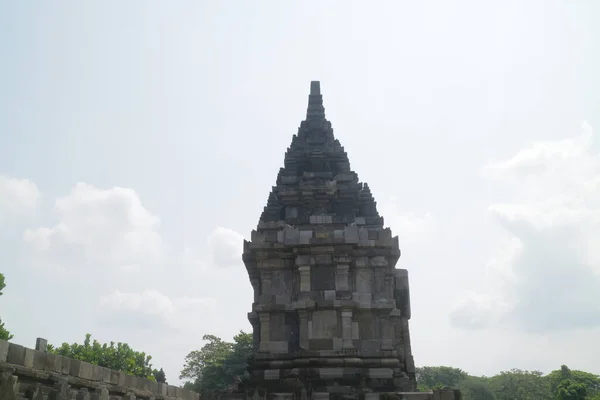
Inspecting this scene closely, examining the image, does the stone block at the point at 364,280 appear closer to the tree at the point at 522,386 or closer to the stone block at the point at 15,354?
the stone block at the point at 15,354

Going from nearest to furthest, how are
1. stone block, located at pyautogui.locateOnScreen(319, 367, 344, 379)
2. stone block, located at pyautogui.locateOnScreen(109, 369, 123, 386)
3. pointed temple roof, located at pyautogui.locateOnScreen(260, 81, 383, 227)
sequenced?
stone block, located at pyautogui.locateOnScreen(109, 369, 123, 386), stone block, located at pyautogui.locateOnScreen(319, 367, 344, 379), pointed temple roof, located at pyautogui.locateOnScreen(260, 81, 383, 227)

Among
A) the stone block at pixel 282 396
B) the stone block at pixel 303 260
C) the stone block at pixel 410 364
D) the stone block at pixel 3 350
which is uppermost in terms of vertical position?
the stone block at pixel 303 260

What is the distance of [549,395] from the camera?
214ft

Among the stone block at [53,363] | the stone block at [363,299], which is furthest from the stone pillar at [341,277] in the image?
the stone block at [53,363]

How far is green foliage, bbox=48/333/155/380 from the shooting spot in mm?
39438

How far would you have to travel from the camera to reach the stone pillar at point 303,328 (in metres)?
16.7

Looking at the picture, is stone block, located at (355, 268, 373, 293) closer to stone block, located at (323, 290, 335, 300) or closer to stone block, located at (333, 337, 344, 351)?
stone block, located at (323, 290, 335, 300)

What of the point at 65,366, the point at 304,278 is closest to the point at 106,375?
the point at 65,366

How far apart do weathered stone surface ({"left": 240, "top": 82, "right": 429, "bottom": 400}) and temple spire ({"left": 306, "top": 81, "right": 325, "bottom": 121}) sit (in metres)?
3.81

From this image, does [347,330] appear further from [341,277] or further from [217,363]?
[217,363]

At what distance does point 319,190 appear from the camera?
20062 millimetres

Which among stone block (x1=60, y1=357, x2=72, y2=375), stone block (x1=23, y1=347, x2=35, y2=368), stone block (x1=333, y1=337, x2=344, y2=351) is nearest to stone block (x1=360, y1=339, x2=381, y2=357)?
stone block (x1=333, y1=337, x2=344, y2=351)

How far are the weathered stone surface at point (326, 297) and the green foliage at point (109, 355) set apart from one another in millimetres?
25828

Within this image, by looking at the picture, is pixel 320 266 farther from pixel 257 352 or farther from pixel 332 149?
pixel 332 149
